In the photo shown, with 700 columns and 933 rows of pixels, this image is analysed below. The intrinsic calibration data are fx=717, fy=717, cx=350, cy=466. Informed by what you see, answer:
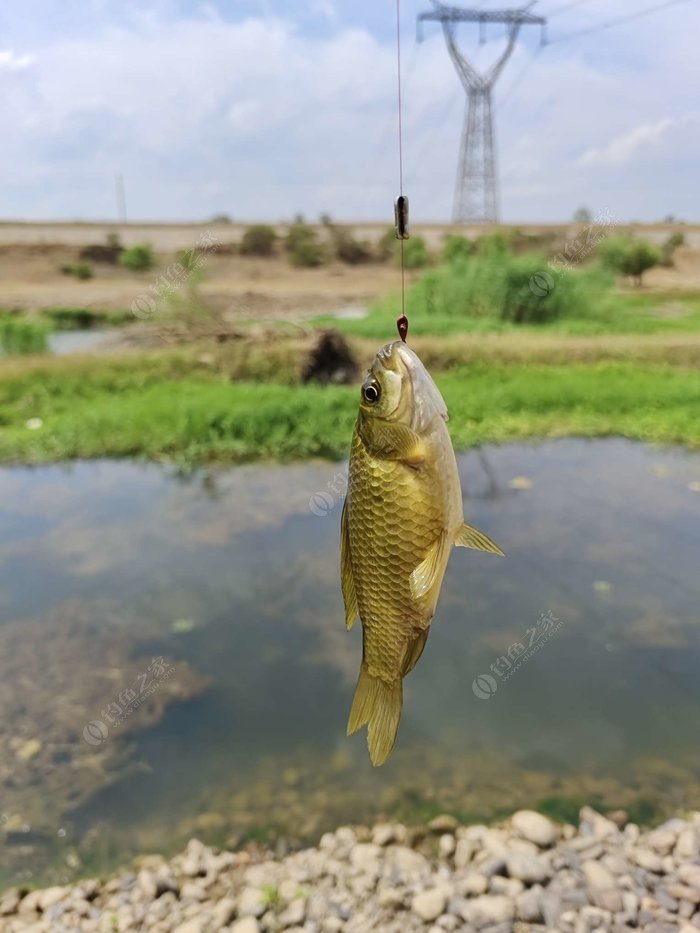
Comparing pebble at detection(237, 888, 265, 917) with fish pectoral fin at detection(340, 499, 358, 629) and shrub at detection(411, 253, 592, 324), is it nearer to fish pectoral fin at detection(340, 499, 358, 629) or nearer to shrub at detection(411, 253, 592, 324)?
fish pectoral fin at detection(340, 499, 358, 629)

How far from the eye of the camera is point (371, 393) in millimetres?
1095

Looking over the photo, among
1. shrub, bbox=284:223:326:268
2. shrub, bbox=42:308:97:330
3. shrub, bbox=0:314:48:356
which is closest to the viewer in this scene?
shrub, bbox=0:314:48:356

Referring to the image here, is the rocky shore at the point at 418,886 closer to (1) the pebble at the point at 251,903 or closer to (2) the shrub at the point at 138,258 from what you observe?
(1) the pebble at the point at 251,903

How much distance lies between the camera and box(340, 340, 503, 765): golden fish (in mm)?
1072

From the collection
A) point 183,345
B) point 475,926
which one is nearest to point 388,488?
point 475,926

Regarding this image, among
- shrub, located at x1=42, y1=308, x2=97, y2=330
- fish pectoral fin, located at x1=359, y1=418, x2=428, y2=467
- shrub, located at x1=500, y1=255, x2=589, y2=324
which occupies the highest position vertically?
fish pectoral fin, located at x1=359, y1=418, x2=428, y2=467

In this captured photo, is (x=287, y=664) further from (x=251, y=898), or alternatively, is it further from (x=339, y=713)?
(x=251, y=898)

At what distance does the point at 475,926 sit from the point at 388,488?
95.5 inches

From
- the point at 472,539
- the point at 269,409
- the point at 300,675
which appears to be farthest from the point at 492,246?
the point at 472,539

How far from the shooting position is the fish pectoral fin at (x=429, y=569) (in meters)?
1.10

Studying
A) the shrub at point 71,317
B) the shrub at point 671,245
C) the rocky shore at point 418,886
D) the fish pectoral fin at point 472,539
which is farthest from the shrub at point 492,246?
the fish pectoral fin at point 472,539

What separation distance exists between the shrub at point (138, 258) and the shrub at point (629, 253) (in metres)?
18.7

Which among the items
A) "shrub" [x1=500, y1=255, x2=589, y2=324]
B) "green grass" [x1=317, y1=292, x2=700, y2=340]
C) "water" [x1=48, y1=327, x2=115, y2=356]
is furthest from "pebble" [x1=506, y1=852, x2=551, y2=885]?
"water" [x1=48, y1=327, x2=115, y2=356]

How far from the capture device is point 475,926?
275 centimetres
